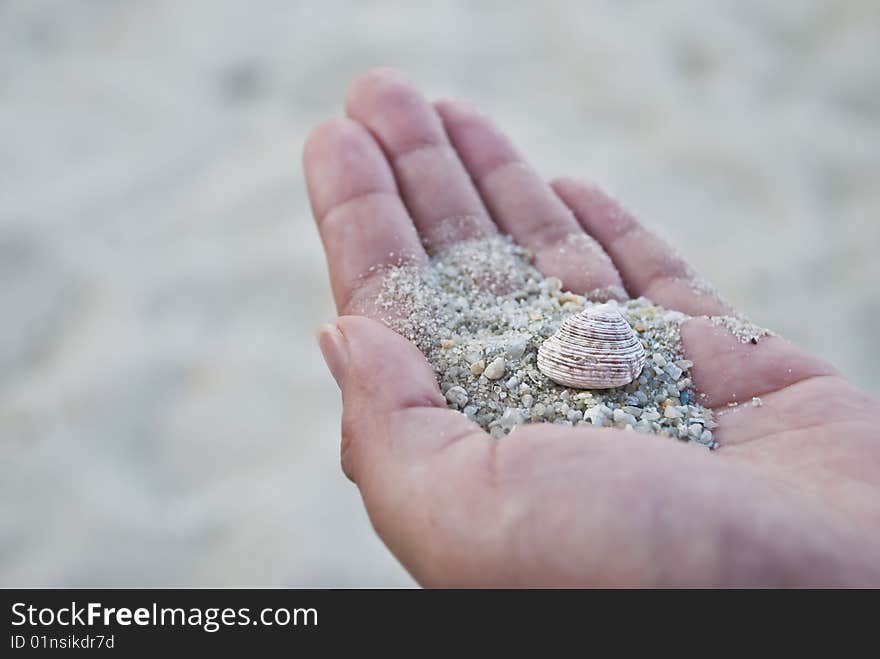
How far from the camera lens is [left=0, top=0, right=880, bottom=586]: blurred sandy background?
287 centimetres

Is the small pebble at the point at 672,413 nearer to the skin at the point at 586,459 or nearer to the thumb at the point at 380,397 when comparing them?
the skin at the point at 586,459

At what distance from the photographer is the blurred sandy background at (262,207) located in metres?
2.87

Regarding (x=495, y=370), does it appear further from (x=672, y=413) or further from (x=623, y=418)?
(x=672, y=413)

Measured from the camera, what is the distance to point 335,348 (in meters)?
1.76

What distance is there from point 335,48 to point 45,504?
3081 mm

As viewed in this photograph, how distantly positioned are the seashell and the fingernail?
0.52 meters

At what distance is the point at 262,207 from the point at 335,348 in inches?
92.9

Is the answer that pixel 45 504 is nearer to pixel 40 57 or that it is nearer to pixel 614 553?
pixel 614 553

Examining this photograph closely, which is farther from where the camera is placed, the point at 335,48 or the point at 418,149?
the point at 335,48

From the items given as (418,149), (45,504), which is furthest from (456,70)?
(45,504)

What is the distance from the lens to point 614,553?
1312 millimetres

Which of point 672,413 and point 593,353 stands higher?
point 593,353

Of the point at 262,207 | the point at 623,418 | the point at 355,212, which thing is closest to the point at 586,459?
the point at 623,418
